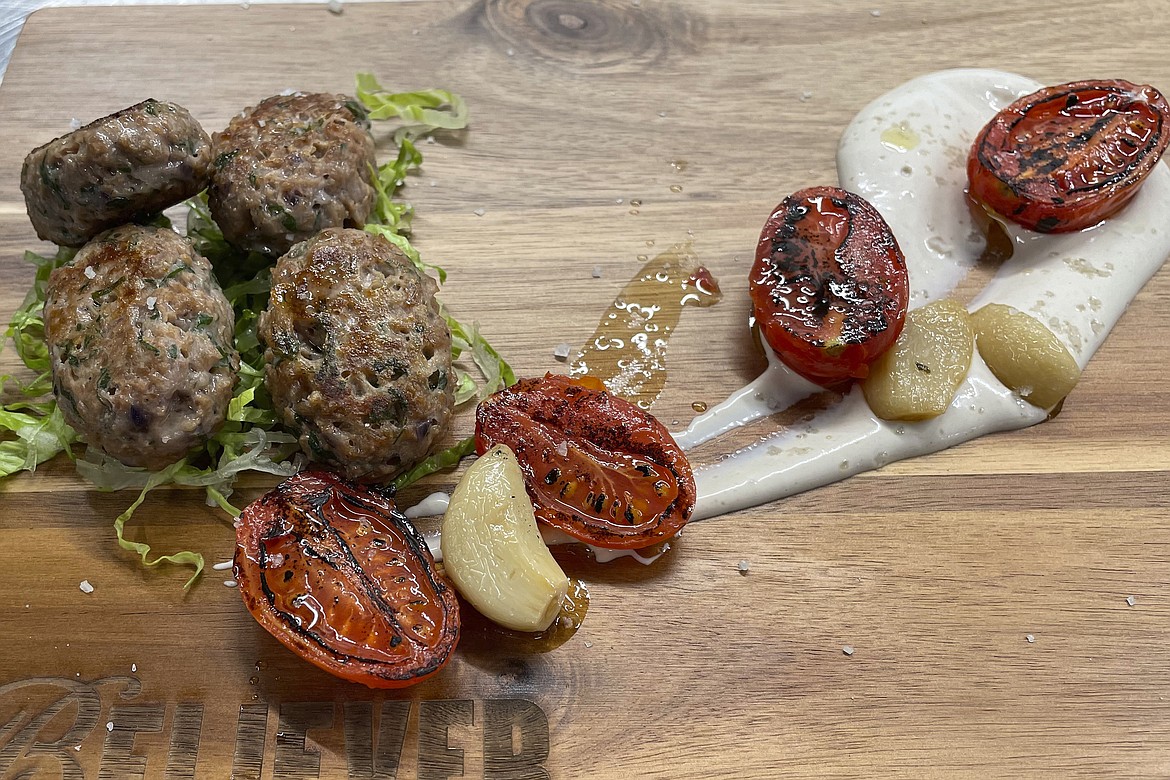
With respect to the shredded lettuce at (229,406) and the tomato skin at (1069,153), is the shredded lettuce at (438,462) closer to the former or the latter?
the shredded lettuce at (229,406)

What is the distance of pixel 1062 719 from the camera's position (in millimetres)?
2352

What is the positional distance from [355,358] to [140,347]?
53 centimetres

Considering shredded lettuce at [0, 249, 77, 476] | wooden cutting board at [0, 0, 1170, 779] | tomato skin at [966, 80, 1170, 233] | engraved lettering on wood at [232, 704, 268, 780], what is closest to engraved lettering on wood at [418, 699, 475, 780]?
wooden cutting board at [0, 0, 1170, 779]

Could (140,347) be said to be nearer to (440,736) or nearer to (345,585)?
(345,585)

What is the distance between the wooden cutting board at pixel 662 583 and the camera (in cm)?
230

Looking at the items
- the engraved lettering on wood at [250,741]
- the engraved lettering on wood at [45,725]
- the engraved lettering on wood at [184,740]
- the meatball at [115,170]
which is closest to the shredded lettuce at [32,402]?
the meatball at [115,170]

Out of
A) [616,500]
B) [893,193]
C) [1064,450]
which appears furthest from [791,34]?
[616,500]

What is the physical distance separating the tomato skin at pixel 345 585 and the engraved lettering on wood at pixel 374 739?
0.47ft

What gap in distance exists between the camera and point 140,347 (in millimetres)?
2303

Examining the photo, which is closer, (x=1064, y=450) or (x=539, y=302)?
(x=1064, y=450)

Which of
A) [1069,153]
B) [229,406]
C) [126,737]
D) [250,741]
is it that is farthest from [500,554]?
[1069,153]

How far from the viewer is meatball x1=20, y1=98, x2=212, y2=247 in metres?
2.44

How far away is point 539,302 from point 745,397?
0.75m

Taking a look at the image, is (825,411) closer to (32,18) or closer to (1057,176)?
(1057,176)
